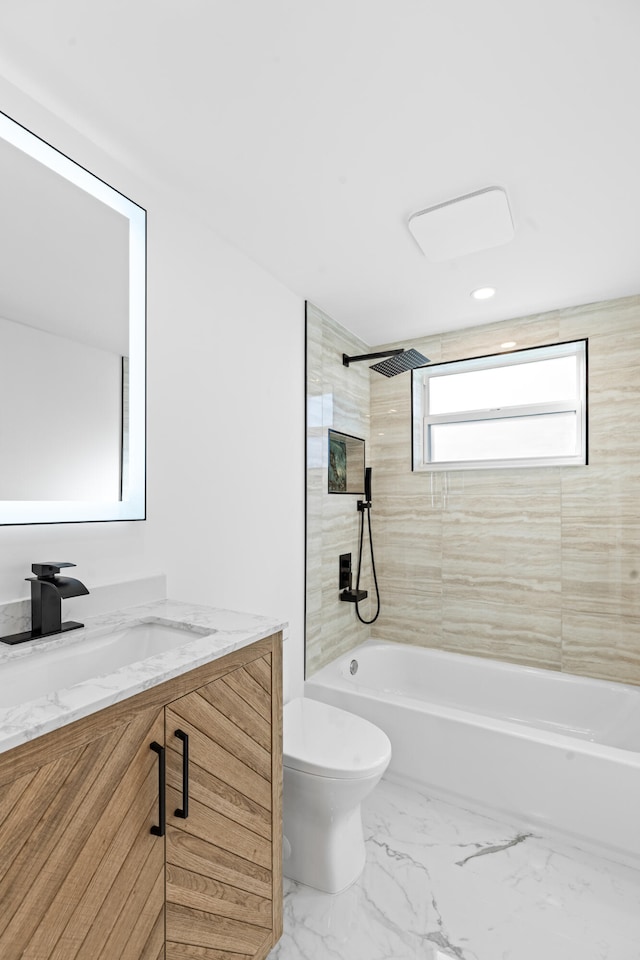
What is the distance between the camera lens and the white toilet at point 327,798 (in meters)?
1.65

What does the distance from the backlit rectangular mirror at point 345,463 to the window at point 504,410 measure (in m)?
0.37

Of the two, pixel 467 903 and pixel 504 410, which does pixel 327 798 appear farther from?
pixel 504 410

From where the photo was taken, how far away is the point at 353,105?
4.53 ft

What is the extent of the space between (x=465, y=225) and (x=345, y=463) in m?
1.51

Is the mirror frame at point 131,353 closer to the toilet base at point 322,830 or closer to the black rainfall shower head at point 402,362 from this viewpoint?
the toilet base at point 322,830

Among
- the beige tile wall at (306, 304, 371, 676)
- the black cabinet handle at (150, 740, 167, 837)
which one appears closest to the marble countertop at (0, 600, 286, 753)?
the black cabinet handle at (150, 740, 167, 837)

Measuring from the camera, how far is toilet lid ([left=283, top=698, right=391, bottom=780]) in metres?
1.64

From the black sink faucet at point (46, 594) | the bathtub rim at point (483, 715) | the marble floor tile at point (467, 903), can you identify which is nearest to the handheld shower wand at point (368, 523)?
the bathtub rim at point (483, 715)

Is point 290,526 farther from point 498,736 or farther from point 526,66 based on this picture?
point 526,66

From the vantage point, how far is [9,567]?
1.28 m

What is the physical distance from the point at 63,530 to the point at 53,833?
0.79m

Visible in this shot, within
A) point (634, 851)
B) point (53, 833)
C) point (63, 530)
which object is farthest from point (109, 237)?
point (634, 851)

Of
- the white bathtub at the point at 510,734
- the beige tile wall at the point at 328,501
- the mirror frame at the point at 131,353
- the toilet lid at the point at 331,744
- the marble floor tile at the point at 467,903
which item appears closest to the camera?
the mirror frame at the point at 131,353

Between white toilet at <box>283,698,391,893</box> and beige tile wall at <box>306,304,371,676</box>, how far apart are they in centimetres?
84
